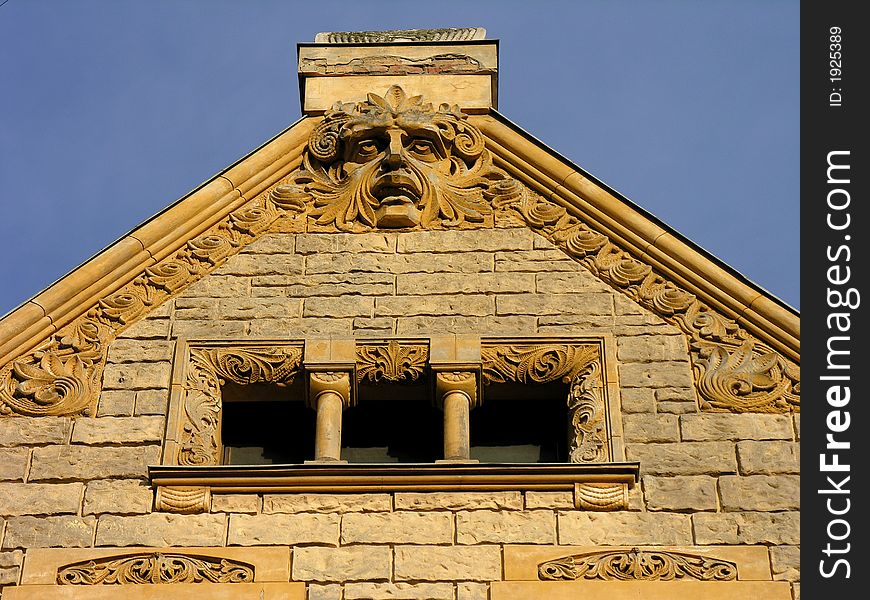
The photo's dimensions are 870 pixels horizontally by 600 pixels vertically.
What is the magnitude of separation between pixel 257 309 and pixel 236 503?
1.67 metres

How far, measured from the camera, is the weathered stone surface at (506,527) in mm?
11906

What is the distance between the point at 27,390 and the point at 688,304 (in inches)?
164

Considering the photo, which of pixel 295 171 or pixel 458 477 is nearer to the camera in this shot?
pixel 458 477

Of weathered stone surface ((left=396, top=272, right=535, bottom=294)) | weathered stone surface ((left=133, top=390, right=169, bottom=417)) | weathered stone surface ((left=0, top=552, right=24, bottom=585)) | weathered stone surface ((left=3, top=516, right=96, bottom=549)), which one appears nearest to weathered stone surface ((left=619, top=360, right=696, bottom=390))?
weathered stone surface ((left=396, top=272, right=535, bottom=294))

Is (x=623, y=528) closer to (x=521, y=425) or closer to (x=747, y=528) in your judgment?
(x=747, y=528)

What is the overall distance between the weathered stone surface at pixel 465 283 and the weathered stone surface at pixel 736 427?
1.51 metres

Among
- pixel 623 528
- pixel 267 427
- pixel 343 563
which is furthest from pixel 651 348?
pixel 343 563

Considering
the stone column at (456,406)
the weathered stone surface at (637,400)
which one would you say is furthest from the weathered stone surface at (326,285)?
the weathered stone surface at (637,400)

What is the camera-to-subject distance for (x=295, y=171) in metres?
14.5

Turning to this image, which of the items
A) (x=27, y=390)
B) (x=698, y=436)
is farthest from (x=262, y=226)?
(x=698, y=436)

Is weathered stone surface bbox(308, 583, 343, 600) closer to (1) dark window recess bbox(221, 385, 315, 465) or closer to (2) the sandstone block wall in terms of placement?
(2) the sandstone block wall

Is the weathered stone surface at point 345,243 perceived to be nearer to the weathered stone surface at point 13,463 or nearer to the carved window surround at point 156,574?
the weathered stone surface at point 13,463

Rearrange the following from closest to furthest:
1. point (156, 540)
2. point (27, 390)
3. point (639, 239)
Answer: point (156, 540) → point (27, 390) → point (639, 239)
